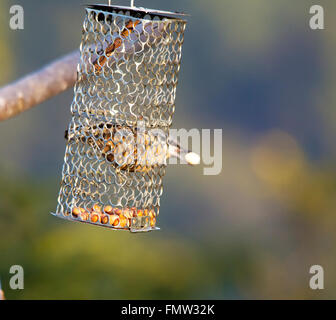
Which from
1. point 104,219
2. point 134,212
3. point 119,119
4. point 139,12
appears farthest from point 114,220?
point 139,12

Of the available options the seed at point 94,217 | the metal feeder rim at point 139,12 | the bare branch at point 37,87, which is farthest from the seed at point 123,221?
the metal feeder rim at point 139,12

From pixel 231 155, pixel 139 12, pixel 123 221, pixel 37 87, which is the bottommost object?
pixel 123 221

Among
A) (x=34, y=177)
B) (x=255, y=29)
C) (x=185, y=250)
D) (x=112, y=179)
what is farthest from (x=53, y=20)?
(x=112, y=179)

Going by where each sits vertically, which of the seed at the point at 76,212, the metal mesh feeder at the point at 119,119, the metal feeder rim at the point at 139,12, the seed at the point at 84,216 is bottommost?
the seed at the point at 84,216

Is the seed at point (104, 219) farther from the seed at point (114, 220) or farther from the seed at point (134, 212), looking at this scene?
the seed at point (134, 212)

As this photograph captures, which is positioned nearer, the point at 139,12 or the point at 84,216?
the point at 139,12

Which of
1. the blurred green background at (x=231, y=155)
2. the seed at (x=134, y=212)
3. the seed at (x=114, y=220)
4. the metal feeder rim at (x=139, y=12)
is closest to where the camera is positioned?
the metal feeder rim at (x=139, y=12)

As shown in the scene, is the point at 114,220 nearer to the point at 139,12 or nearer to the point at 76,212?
the point at 76,212
